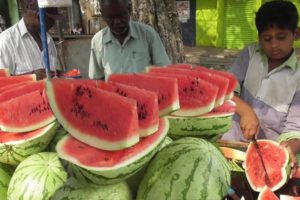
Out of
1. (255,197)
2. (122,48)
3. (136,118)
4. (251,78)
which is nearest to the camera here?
(136,118)

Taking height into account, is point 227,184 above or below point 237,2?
below

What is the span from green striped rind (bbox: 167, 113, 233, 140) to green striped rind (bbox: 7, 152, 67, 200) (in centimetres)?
49

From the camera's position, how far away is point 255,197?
1376 mm

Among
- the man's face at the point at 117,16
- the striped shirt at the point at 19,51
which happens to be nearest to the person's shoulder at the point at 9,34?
the striped shirt at the point at 19,51

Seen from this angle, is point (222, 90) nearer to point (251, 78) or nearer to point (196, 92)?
point (196, 92)

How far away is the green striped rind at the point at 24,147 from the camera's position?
1.39 metres

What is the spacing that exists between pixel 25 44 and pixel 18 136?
8.86 feet

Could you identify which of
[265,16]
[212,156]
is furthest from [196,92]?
[265,16]

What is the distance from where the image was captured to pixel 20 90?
1.53 m

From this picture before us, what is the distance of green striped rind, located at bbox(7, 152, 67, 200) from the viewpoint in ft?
4.22

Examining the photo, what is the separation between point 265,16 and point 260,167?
133 cm

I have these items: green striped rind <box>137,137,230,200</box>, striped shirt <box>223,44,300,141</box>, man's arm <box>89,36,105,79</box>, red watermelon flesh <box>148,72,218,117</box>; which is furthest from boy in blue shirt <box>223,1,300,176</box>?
man's arm <box>89,36,105,79</box>

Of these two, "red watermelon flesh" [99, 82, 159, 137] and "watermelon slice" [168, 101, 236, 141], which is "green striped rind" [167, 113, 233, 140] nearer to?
"watermelon slice" [168, 101, 236, 141]

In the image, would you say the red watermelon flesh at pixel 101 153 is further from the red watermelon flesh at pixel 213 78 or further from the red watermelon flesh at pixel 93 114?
the red watermelon flesh at pixel 213 78
